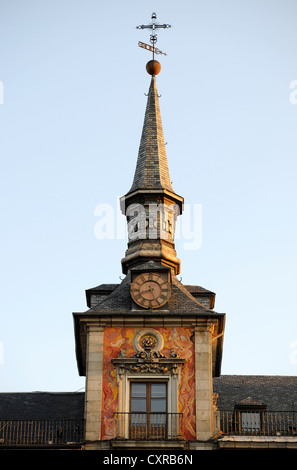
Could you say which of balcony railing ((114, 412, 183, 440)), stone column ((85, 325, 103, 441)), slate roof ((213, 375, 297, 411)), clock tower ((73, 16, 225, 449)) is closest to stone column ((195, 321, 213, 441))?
clock tower ((73, 16, 225, 449))

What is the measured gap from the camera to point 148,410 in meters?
39.8

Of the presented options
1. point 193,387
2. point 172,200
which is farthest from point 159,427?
point 172,200

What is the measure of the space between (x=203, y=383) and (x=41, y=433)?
7030mm

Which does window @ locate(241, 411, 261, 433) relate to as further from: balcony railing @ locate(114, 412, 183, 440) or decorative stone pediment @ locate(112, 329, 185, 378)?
decorative stone pediment @ locate(112, 329, 185, 378)

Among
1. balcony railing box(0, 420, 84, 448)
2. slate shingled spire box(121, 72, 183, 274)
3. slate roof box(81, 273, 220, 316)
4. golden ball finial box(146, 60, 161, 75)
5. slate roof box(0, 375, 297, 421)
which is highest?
golden ball finial box(146, 60, 161, 75)

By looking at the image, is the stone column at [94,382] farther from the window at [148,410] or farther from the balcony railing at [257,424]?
the balcony railing at [257,424]

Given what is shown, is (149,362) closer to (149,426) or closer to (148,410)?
(148,410)

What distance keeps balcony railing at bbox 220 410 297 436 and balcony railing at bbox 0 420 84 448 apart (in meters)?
6.27

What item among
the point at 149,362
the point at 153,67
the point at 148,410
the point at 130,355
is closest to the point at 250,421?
the point at 148,410

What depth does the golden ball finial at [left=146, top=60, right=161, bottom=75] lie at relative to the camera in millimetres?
54031

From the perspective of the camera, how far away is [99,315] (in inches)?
1628
